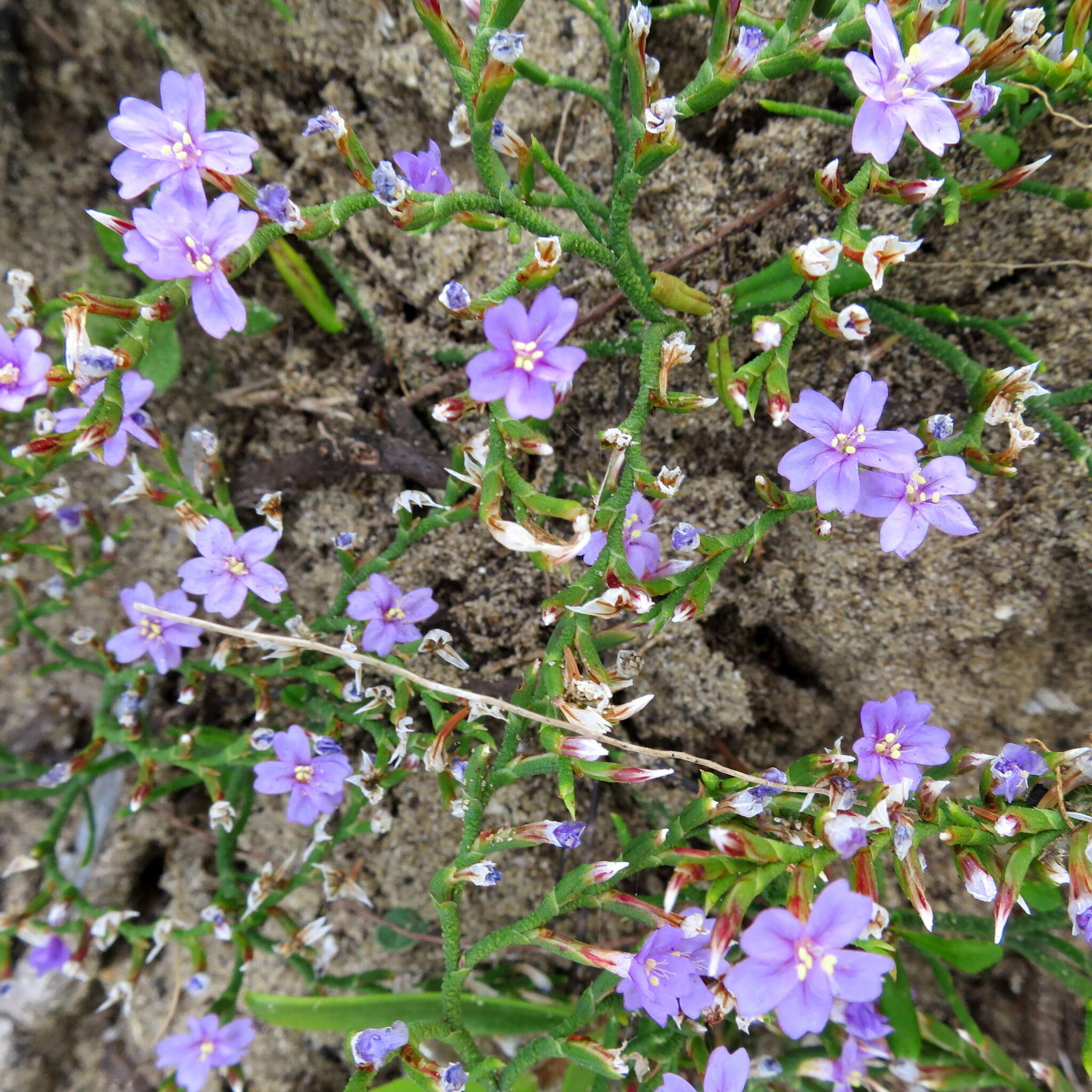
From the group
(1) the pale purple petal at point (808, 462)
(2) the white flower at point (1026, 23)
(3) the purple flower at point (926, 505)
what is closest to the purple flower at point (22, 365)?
(1) the pale purple petal at point (808, 462)

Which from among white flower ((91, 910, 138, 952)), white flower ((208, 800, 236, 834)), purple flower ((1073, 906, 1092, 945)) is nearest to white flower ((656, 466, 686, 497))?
purple flower ((1073, 906, 1092, 945))

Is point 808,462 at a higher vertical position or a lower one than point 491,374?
higher

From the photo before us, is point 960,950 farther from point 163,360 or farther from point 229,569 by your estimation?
point 163,360

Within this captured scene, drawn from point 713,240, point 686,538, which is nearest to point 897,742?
point 686,538

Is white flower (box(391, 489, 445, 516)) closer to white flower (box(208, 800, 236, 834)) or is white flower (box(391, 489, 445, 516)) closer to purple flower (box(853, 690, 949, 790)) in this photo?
white flower (box(208, 800, 236, 834))

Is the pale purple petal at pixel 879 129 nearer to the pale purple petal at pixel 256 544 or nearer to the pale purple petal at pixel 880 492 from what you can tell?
the pale purple petal at pixel 880 492

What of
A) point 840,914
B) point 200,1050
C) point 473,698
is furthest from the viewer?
point 200,1050
